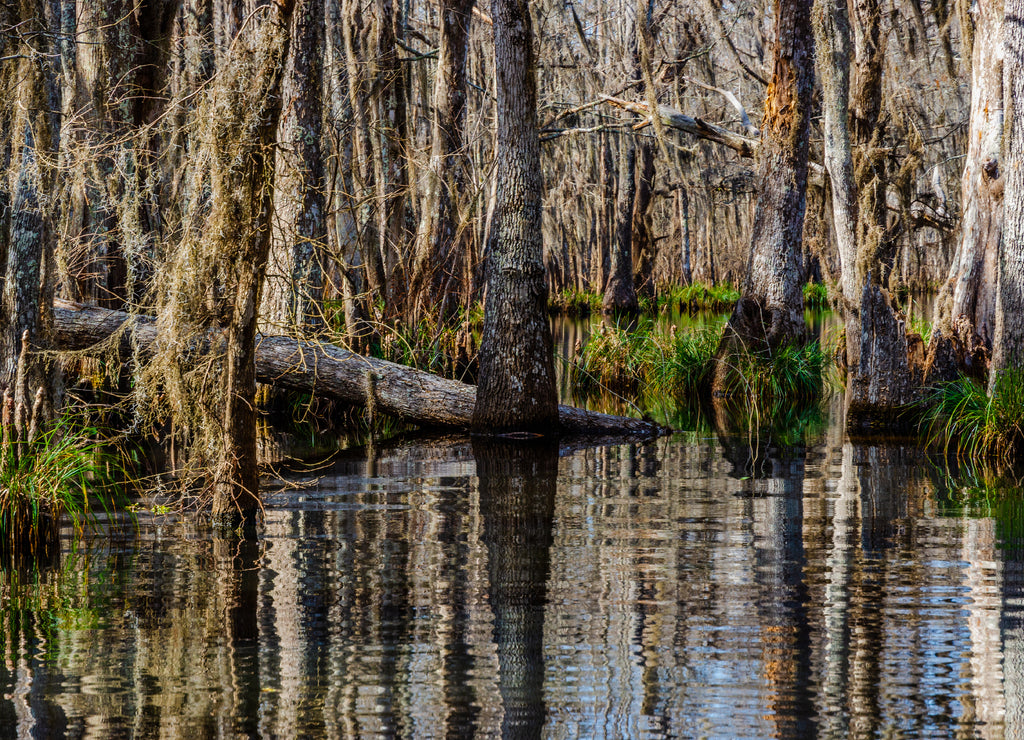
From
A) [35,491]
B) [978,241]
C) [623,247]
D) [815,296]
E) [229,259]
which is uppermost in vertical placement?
[623,247]

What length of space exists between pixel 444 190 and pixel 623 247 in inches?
764

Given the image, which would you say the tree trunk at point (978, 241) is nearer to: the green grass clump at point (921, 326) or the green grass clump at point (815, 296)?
the green grass clump at point (921, 326)

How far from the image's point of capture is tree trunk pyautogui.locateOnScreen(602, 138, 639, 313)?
32.2 metres

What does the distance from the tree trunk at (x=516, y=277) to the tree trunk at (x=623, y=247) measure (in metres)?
21.0

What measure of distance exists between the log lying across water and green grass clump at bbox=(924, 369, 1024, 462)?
2989 mm

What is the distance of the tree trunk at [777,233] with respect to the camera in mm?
14891

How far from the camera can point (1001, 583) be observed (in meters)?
5.52

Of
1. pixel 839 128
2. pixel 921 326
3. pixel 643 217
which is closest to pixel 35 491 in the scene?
pixel 839 128

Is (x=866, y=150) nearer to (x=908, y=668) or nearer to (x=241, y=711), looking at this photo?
(x=908, y=668)

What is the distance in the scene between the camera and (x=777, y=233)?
15094 millimetres

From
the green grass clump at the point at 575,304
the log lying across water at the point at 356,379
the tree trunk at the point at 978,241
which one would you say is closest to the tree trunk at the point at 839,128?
the tree trunk at the point at 978,241

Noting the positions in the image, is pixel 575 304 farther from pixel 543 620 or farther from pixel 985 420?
pixel 543 620

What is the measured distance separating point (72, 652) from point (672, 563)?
3020 mm

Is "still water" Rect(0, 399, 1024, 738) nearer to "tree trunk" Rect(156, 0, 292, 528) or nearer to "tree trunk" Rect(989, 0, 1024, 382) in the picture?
"tree trunk" Rect(156, 0, 292, 528)
